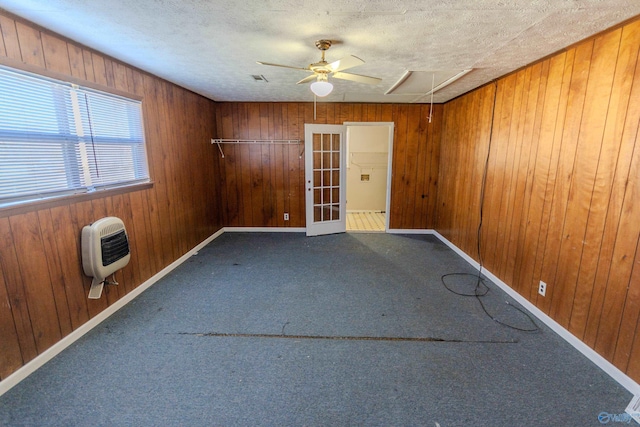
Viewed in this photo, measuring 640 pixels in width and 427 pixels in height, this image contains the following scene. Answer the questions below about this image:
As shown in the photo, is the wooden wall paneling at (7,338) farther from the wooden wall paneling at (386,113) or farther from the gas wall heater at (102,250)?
the wooden wall paneling at (386,113)

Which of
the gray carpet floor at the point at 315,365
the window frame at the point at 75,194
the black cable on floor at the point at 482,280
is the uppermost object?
the window frame at the point at 75,194

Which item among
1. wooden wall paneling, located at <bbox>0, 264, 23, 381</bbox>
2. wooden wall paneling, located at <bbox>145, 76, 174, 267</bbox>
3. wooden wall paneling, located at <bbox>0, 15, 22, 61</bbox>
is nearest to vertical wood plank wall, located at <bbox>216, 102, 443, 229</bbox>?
wooden wall paneling, located at <bbox>145, 76, 174, 267</bbox>

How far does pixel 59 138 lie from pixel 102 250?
879 mm

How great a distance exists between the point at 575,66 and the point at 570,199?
102 centimetres

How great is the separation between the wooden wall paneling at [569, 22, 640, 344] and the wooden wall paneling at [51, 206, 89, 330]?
3.82 meters

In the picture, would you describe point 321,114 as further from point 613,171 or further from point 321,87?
point 613,171

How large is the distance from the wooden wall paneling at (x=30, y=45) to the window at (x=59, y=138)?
104 mm

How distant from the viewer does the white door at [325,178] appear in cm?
491

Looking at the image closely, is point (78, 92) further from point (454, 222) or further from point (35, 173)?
point (454, 222)

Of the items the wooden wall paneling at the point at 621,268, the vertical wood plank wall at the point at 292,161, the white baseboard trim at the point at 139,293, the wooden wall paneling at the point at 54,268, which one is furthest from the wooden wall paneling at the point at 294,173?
the wooden wall paneling at the point at 621,268

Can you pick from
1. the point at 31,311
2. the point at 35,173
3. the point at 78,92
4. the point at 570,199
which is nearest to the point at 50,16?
the point at 78,92

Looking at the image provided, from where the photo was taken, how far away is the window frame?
178cm

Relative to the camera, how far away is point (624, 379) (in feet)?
5.85

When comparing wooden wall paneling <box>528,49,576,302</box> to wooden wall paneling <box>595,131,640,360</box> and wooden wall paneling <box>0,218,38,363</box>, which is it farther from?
wooden wall paneling <box>0,218,38,363</box>
